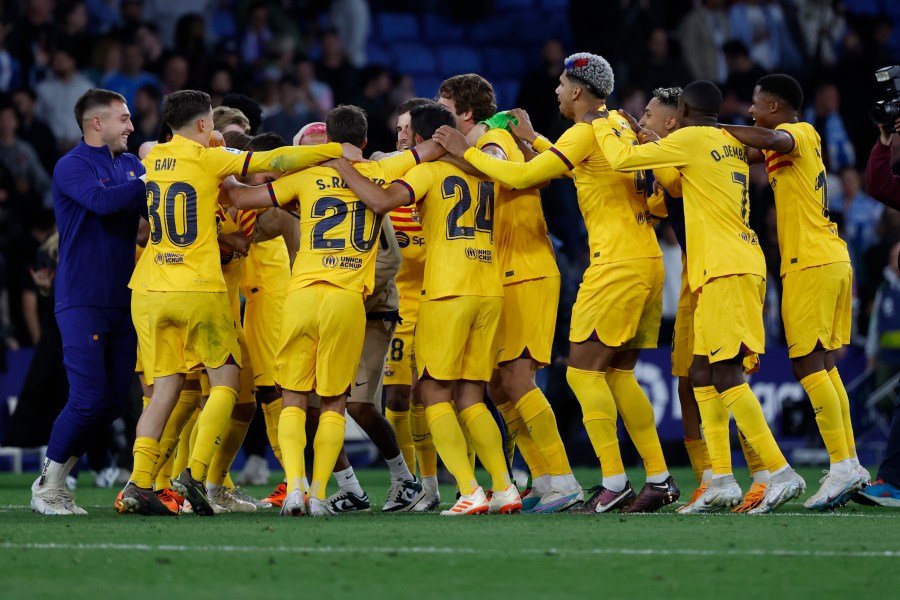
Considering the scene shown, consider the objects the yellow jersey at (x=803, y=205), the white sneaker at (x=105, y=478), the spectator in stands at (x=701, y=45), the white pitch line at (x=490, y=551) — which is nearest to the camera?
the white pitch line at (x=490, y=551)

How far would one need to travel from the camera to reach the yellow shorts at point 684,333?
9.09 metres

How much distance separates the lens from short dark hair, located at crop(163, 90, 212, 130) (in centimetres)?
862

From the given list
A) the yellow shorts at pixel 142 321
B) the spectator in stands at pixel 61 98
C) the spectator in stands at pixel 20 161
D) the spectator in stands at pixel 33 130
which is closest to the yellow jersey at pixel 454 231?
the yellow shorts at pixel 142 321

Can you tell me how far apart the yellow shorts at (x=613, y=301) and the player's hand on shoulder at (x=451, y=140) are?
104cm

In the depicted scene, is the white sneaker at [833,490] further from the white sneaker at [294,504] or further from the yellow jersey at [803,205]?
the white sneaker at [294,504]

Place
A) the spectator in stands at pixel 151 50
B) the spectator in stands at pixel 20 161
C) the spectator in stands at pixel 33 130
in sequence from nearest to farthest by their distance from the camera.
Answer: the spectator in stands at pixel 20 161 < the spectator in stands at pixel 33 130 < the spectator in stands at pixel 151 50

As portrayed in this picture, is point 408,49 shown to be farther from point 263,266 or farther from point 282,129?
point 263,266

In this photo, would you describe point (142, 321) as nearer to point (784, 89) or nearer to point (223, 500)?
point (223, 500)

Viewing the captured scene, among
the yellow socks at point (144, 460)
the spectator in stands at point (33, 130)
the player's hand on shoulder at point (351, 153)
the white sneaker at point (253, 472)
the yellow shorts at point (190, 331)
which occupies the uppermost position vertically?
the spectator in stands at point (33, 130)

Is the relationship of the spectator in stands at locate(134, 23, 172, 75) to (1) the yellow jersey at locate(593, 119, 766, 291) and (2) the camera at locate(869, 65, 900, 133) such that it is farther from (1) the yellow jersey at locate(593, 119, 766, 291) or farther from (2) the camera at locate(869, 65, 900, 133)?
(2) the camera at locate(869, 65, 900, 133)

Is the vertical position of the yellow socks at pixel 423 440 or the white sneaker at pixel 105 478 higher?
the yellow socks at pixel 423 440

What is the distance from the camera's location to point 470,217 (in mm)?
8602

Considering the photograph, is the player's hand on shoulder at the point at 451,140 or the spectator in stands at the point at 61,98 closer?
the player's hand on shoulder at the point at 451,140

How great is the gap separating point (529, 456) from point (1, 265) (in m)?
6.78
